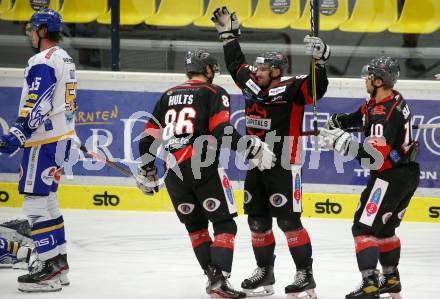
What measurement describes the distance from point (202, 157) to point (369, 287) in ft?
4.22

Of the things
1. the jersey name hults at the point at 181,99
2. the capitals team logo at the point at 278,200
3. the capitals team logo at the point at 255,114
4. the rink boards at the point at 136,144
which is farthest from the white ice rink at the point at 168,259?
the jersey name hults at the point at 181,99

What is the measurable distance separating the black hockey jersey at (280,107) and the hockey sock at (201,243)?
66 cm

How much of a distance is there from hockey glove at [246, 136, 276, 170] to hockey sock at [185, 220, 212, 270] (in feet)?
1.97

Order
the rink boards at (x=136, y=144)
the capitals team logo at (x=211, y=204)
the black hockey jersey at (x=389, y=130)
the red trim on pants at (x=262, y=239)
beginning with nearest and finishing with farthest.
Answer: the black hockey jersey at (x=389, y=130)
the capitals team logo at (x=211, y=204)
the red trim on pants at (x=262, y=239)
the rink boards at (x=136, y=144)

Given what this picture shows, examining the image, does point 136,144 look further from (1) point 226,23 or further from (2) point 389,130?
(2) point 389,130

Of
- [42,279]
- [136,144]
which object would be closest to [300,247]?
[42,279]

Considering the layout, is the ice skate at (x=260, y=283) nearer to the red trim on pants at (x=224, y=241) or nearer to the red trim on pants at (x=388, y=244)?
the red trim on pants at (x=224, y=241)

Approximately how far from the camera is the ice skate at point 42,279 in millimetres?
6250

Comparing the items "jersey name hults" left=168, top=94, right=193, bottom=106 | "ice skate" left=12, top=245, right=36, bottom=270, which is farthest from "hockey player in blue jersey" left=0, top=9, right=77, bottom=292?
"jersey name hults" left=168, top=94, right=193, bottom=106

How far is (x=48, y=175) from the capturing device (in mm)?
6258

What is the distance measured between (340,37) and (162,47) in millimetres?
1781

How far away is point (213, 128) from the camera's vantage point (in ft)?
19.4

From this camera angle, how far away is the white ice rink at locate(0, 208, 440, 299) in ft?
21.0

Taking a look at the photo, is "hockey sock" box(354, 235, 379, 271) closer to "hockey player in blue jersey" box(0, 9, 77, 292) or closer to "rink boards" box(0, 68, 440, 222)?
"hockey player in blue jersey" box(0, 9, 77, 292)
